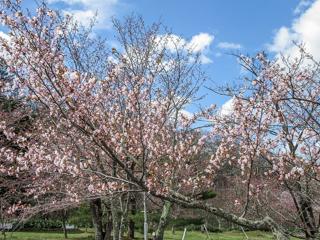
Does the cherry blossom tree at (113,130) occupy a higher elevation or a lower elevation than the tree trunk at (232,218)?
A: higher

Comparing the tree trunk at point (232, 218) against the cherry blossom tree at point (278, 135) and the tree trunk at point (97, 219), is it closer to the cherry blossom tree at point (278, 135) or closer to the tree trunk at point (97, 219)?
the cherry blossom tree at point (278, 135)

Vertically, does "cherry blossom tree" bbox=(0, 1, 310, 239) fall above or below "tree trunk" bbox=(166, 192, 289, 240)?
above

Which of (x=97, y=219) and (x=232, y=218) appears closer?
(x=232, y=218)

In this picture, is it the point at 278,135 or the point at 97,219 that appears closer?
the point at 278,135

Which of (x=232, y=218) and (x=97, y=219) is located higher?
(x=97, y=219)

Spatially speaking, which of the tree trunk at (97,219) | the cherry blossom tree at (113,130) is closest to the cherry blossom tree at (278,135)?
the cherry blossom tree at (113,130)

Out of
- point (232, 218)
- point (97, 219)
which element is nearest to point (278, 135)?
point (232, 218)

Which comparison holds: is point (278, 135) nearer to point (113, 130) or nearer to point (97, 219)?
point (113, 130)

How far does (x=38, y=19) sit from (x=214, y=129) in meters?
3.81

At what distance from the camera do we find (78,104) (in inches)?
187

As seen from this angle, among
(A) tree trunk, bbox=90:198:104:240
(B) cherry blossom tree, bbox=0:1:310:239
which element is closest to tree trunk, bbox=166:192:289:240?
(B) cherry blossom tree, bbox=0:1:310:239

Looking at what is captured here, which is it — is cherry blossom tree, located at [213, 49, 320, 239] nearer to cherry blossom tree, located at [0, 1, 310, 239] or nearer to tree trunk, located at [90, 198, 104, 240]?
cherry blossom tree, located at [0, 1, 310, 239]

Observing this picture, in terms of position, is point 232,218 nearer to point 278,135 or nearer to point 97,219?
point 278,135

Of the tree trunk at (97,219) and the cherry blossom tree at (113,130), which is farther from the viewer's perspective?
the tree trunk at (97,219)
